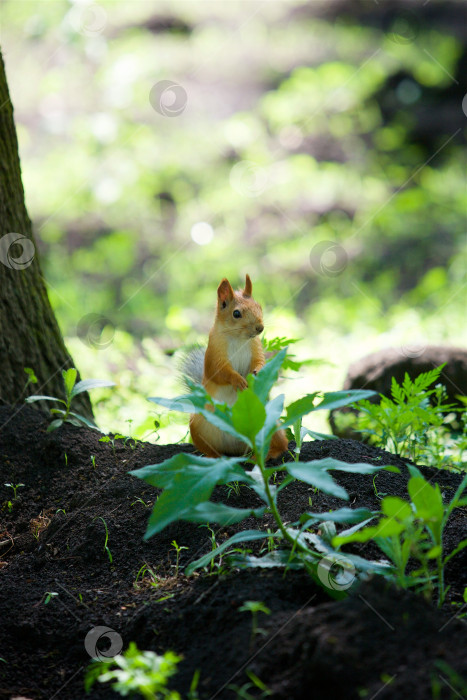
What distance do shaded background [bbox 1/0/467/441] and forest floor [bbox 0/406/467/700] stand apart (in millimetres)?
3237

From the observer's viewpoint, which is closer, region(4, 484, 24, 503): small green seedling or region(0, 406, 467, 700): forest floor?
region(0, 406, 467, 700): forest floor

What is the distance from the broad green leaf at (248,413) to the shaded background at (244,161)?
4.09 meters

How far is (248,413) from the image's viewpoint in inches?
59.3

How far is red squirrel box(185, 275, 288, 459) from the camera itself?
245cm

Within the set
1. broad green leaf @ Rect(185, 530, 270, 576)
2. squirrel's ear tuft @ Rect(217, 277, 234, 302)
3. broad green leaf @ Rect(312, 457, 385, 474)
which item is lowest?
broad green leaf @ Rect(185, 530, 270, 576)

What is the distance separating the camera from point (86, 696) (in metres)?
1.46

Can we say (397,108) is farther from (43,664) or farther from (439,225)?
(43,664)

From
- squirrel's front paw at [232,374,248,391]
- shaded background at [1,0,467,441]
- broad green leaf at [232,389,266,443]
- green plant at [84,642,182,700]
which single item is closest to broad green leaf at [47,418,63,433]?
squirrel's front paw at [232,374,248,391]

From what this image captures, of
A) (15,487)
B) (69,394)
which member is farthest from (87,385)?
(15,487)

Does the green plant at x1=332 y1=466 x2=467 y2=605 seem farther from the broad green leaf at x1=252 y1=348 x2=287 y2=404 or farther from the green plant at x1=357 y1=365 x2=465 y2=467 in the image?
the green plant at x1=357 y1=365 x2=465 y2=467

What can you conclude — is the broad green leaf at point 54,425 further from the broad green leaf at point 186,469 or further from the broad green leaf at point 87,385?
the broad green leaf at point 186,469

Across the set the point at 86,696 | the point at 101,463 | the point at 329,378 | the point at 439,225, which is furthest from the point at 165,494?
the point at 439,225

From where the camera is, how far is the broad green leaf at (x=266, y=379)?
166cm

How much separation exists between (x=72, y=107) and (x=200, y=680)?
8.34m
